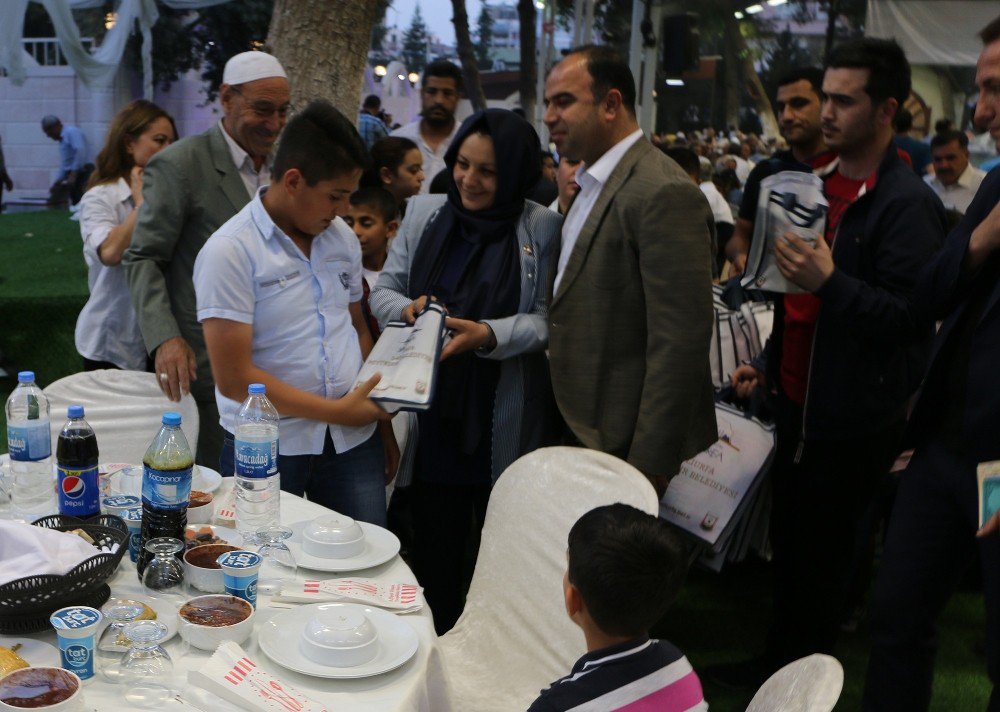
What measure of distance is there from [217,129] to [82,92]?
40.3 feet

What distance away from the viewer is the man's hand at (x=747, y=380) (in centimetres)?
340

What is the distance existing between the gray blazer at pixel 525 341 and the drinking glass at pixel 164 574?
1163 millimetres

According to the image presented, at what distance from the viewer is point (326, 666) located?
1.60m

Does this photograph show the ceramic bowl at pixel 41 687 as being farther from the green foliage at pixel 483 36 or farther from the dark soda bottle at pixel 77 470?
the green foliage at pixel 483 36

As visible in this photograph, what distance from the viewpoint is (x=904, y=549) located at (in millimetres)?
2229

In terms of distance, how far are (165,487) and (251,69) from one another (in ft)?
6.05

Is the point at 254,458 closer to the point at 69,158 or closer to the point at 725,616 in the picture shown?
the point at 725,616

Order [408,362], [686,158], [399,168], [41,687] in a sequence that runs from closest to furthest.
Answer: [41,687]
[408,362]
[399,168]
[686,158]

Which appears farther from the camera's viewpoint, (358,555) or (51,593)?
(358,555)

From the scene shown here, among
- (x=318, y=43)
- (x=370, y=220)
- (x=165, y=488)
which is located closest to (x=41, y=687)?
(x=165, y=488)

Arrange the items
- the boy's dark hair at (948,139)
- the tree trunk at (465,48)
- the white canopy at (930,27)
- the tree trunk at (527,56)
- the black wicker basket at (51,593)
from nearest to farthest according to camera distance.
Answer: the black wicker basket at (51,593) → the boy's dark hair at (948,139) → the white canopy at (930,27) → the tree trunk at (465,48) → the tree trunk at (527,56)

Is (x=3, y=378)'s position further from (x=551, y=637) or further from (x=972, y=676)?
(x=972, y=676)

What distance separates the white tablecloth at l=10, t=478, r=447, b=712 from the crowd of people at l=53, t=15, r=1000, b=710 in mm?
728

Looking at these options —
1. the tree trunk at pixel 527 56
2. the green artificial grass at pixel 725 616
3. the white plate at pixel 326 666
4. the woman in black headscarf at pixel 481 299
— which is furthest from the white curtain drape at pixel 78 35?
the tree trunk at pixel 527 56
